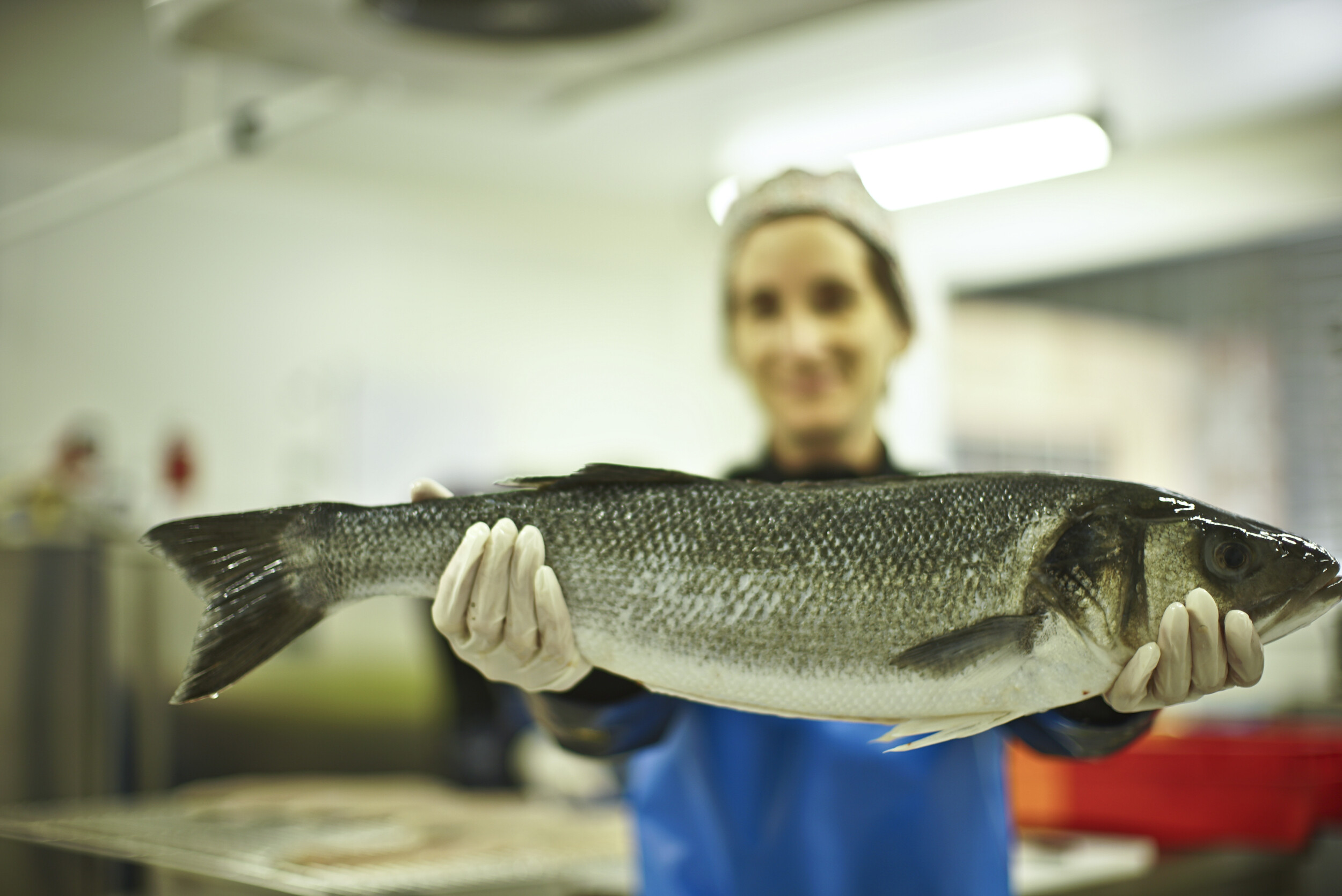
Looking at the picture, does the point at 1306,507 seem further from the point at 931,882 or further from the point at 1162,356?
the point at 931,882

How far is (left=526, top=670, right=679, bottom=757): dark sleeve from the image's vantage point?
139cm

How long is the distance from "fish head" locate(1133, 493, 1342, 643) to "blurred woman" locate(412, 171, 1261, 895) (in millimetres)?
480

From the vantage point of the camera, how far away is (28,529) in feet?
9.33

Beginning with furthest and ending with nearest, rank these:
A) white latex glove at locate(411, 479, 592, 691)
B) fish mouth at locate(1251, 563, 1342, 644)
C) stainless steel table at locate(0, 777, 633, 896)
→ stainless steel table at locate(0, 777, 633, 896), white latex glove at locate(411, 479, 592, 691), fish mouth at locate(1251, 563, 1342, 644)

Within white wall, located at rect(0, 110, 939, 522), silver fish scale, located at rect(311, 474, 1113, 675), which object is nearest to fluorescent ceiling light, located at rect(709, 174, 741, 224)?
white wall, located at rect(0, 110, 939, 522)

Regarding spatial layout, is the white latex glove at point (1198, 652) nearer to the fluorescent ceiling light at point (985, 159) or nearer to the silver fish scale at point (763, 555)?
the silver fish scale at point (763, 555)

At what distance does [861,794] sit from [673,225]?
465cm

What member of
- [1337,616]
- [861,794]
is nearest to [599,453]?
[1337,616]

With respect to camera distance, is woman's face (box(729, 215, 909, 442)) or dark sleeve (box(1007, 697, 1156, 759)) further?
woman's face (box(729, 215, 909, 442))

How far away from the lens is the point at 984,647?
0.93 meters

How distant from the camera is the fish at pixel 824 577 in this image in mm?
932

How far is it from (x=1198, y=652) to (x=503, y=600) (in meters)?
0.58

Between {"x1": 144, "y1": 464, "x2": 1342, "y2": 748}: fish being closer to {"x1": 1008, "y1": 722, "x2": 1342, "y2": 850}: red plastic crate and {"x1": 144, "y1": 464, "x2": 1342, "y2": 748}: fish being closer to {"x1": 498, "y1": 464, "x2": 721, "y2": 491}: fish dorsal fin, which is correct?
{"x1": 498, "y1": 464, "x2": 721, "y2": 491}: fish dorsal fin

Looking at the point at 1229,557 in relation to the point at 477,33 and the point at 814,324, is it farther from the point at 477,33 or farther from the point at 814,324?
the point at 477,33
